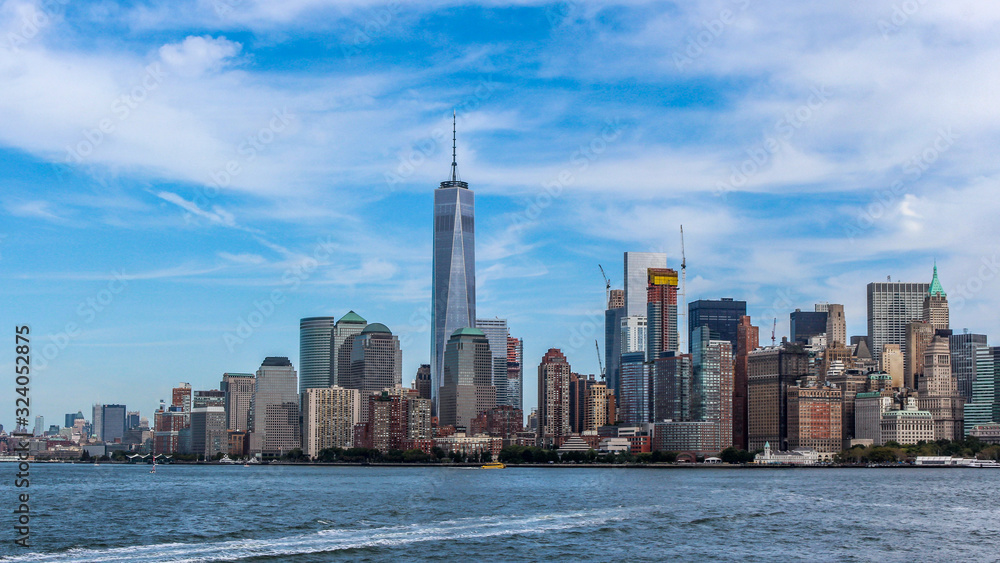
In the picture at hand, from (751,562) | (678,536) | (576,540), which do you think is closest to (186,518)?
(576,540)

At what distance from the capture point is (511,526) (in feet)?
245

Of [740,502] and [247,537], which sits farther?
[740,502]

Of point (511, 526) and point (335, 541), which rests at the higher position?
point (335, 541)

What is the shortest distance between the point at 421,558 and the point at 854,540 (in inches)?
1085

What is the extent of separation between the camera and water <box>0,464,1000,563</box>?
61.1m

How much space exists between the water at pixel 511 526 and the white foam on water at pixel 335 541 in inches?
4.3

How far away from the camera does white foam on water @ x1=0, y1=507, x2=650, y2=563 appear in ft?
185

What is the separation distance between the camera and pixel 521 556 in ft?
198

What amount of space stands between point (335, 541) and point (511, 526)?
47.9ft

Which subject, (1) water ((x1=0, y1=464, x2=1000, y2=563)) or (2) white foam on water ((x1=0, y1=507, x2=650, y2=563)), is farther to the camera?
(1) water ((x1=0, y1=464, x2=1000, y2=563))

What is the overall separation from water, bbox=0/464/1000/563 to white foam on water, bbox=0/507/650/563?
0.36 ft

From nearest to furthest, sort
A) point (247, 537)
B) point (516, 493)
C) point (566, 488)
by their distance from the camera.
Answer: point (247, 537) < point (516, 493) < point (566, 488)

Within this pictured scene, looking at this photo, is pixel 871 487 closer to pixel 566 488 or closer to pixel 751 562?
pixel 566 488

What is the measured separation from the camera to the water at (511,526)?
61062 mm
